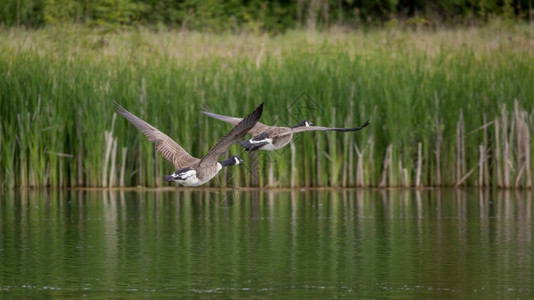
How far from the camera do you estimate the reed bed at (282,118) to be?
57.9 feet

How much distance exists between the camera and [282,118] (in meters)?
17.3

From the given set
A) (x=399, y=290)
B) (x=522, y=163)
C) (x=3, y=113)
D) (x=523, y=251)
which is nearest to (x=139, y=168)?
(x=3, y=113)

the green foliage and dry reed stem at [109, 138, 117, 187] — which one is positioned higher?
the green foliage

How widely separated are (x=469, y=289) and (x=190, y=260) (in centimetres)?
309

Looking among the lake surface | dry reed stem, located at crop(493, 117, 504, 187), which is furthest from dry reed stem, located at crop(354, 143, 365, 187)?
dry reed stem, located at crop(493, 117, 504, 187)

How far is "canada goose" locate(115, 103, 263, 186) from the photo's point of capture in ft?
30.1

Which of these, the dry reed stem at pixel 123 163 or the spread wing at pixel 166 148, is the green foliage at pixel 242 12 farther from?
the spread wing at pixel 166 148

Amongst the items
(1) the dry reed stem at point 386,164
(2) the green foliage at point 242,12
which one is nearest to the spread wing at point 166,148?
(1) the dry reed stem at point 386,164

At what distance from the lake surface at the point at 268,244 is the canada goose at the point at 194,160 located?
3.25ft

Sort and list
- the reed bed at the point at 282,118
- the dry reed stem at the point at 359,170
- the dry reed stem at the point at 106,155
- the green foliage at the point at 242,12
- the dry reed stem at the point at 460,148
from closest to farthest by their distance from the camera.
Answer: the dry reed stem at the point at 106,155, the reed bed at the point at 282,118, the dry reed stem at the point at 359,170, the dry reed stem at the point at 460,148, the green foliage at the point at 242,12

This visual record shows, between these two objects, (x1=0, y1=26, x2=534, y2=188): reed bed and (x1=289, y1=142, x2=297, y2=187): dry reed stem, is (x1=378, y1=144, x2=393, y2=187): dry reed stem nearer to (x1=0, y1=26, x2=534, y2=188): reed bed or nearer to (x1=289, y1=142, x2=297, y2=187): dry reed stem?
(x1=0, y1=26, x2=534, y2=188): reed bed

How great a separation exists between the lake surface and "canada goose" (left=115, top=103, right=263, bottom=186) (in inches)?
38.9

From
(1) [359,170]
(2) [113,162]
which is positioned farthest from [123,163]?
(1) [359,170]

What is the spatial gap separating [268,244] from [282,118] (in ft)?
15.8
